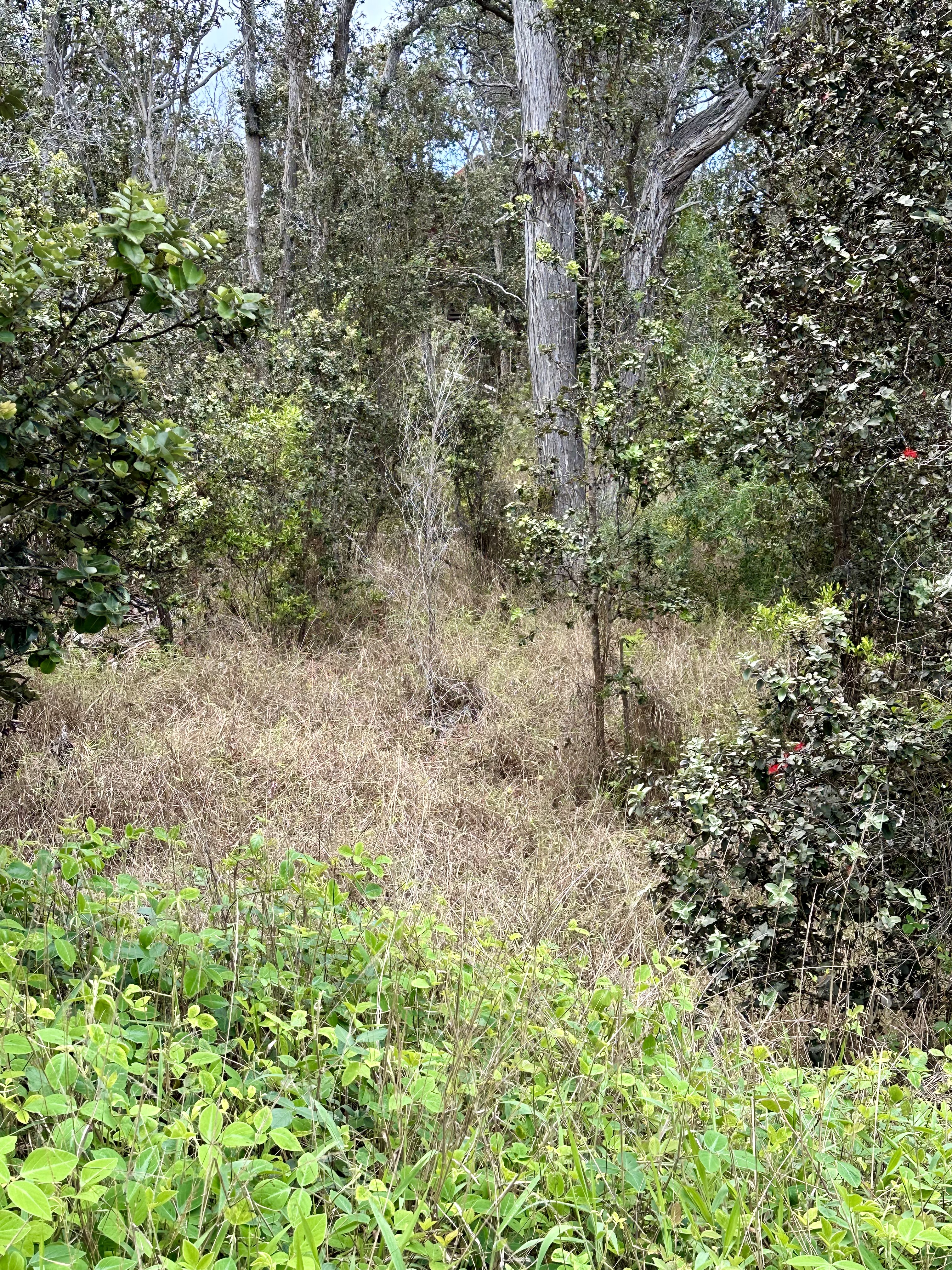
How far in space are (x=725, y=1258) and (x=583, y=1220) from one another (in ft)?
1.00

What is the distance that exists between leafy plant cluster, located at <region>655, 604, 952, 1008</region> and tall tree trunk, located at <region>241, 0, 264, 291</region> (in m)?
10.5

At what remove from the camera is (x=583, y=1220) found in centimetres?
167

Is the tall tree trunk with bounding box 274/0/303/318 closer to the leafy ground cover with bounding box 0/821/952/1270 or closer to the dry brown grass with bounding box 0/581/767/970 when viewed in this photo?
the dry brown grass with bounding box 0/581/767/970

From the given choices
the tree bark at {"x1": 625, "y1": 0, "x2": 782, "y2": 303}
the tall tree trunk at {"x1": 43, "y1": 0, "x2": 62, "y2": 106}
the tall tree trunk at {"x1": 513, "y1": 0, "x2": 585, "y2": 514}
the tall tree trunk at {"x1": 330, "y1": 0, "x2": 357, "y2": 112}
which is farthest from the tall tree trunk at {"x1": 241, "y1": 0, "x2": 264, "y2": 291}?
the tree bark at {"x1": 625, "y1": 0, "x2": 782, "y2": 303}

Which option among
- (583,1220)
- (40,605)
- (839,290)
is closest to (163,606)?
(40,605)


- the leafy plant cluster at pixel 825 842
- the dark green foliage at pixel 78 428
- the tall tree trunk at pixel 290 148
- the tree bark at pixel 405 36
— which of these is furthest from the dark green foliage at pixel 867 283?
the tree bark at pixel 405 36

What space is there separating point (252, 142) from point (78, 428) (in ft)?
41.4

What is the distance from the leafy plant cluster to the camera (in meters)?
3.05

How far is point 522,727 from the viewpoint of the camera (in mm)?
5453

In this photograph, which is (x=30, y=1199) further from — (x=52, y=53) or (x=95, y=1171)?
(x=52, y=53)

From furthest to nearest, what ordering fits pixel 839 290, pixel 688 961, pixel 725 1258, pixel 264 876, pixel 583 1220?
pixel 839 290, pixel 688 961, pixel 264 876, pixel 583 1220, pixel 725 1258

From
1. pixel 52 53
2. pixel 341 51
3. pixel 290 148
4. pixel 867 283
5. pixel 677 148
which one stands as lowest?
pixel 867 283

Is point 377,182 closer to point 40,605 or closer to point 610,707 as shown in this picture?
point 610,707

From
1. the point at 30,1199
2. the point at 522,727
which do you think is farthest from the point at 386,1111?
the point at 522,727
